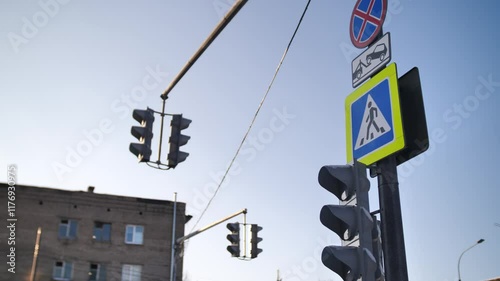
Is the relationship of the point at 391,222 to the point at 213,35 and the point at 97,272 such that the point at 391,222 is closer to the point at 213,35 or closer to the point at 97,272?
the point at 213,35

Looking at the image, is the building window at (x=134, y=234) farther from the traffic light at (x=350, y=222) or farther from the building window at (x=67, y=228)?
the traffic light at (x=350, y=222)

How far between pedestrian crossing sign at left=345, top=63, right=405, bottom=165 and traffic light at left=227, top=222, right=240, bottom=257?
11.1m

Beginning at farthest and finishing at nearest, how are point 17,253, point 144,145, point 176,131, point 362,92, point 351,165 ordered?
point 17,253 → point 176,131 → point 144,145 → point 362,92 → point 351,165

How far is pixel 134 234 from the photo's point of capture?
34.0 metres

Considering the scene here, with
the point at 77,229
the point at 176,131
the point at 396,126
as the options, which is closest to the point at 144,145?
the point at 176,131

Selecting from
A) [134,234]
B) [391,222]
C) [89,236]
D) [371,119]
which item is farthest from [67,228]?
[391,222]

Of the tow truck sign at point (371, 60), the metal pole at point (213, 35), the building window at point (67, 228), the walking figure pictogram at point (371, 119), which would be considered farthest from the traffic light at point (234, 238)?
the building window at point (67, 228)

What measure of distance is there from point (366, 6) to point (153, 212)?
103ft

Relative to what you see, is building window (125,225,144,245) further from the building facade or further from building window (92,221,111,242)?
building window (92,221,111,242)

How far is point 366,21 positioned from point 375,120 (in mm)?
1108

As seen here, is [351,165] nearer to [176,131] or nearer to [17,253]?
[176,131]

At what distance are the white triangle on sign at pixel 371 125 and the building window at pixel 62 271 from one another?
3040cm

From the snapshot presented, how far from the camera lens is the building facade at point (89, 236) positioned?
103 ft

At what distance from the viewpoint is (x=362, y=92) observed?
16.1 feet
